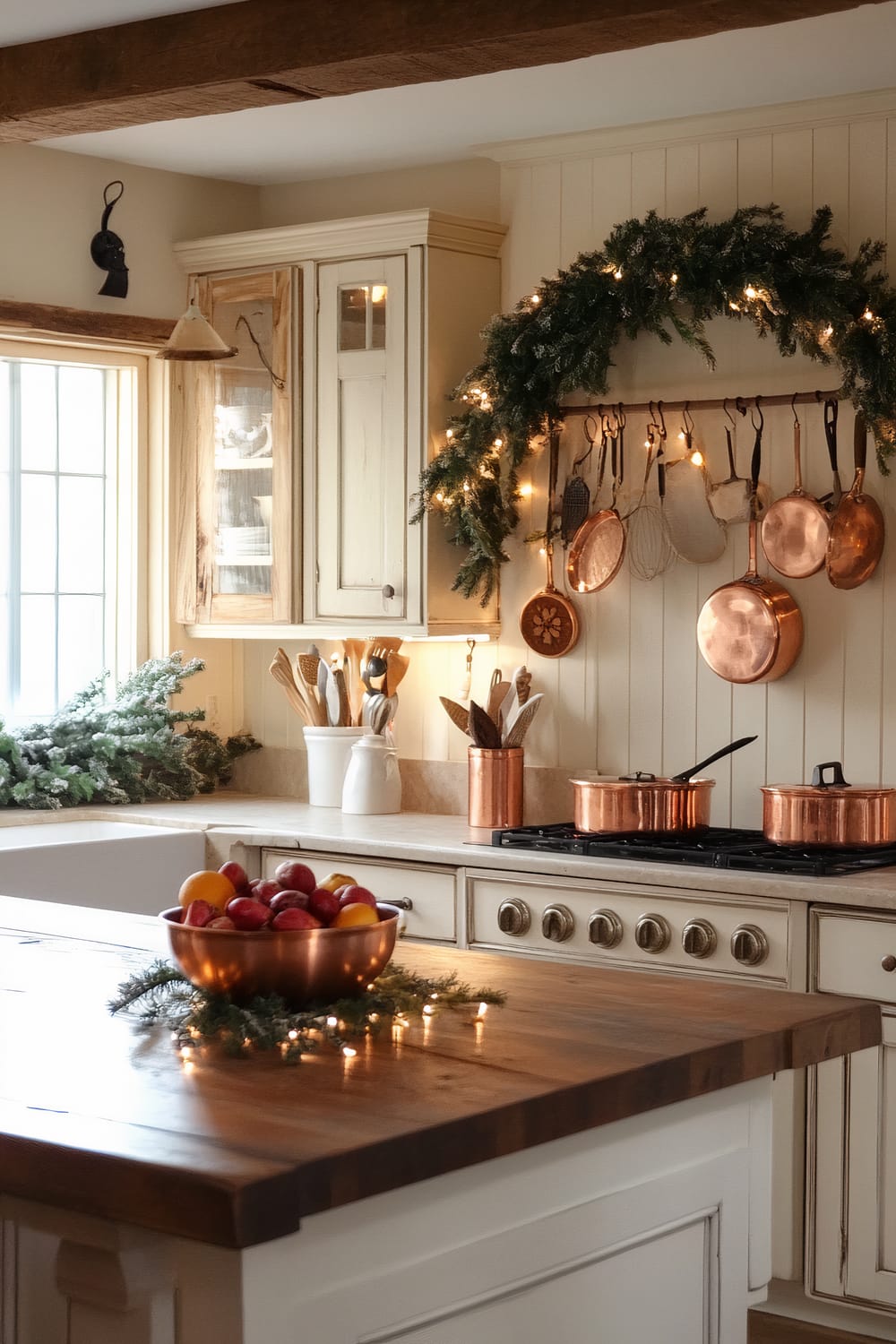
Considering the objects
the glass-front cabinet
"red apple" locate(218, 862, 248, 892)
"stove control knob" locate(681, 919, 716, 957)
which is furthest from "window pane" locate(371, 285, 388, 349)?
"red apple" locate(218, 862, 248, 892)

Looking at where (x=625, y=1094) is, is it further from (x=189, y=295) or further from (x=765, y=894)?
(x=189, y=295)

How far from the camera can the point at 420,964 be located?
7.98 ft

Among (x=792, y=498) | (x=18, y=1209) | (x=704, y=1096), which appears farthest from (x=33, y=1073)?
(x=792, y=498)

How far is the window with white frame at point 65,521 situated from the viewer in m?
4.83

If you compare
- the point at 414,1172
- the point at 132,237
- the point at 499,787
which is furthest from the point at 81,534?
the point at 414,1172

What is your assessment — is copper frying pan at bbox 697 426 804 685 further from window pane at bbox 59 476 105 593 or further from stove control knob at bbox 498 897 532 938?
window pane at bbox 59 476 105 593

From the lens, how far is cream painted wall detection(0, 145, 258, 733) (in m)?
4.67

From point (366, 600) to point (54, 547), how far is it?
3.29 ft

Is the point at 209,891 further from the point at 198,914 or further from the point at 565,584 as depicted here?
the point at 565,584

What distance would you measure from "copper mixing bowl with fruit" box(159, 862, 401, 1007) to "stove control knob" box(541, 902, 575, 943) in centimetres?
172

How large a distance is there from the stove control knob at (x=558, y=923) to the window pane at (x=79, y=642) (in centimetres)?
174

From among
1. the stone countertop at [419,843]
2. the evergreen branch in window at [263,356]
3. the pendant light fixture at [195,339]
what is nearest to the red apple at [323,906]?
the stone countertop at [419,843]

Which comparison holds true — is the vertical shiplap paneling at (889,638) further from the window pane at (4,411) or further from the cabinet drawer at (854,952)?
the window pane at (4,411)

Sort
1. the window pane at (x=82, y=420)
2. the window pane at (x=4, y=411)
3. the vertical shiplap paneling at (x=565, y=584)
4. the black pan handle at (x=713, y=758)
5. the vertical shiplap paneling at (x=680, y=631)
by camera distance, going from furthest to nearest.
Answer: the window pane at (x=82, y=420) < the window pane at (x=4, y=411) < the vertical shiplap paneling at (x=565, y=584) < the vertical shiplap paneling at (x=680, y=631) < the black pan handle at (x=713, y=758)
